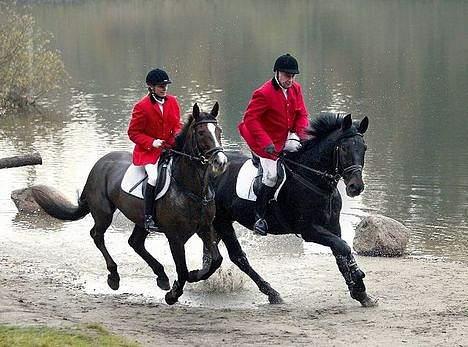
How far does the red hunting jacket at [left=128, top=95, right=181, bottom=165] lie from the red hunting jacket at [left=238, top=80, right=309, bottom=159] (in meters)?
0.96

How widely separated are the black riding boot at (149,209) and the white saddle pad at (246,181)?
1.33 meters

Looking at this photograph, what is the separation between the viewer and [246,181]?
1284cm

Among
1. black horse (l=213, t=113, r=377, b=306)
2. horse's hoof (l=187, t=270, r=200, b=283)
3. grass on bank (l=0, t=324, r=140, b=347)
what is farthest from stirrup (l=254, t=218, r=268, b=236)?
grass on bank (l=0, t=324, r=140, b=347)

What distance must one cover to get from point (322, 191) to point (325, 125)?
0.82 m

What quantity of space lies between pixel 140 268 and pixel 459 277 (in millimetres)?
4811

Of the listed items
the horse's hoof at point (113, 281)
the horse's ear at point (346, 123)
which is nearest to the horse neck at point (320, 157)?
the horse's ear at point (346, 123)

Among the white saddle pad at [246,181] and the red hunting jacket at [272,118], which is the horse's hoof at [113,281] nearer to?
the white saddle pad at [246,181]

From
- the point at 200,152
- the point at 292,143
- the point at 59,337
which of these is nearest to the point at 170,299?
the point at 200,152

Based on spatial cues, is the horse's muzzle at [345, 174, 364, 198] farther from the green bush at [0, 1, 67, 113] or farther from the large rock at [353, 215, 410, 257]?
the green bush at [0, 1, 67, 113]

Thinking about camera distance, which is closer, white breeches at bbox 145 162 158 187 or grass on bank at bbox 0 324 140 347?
grass on bank at bbox 0 324 140 347

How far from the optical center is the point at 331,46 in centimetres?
5994

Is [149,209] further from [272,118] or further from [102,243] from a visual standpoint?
[272,118]

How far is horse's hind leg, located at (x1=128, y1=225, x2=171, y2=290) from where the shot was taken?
13.0 meters

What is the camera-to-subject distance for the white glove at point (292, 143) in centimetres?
1267
